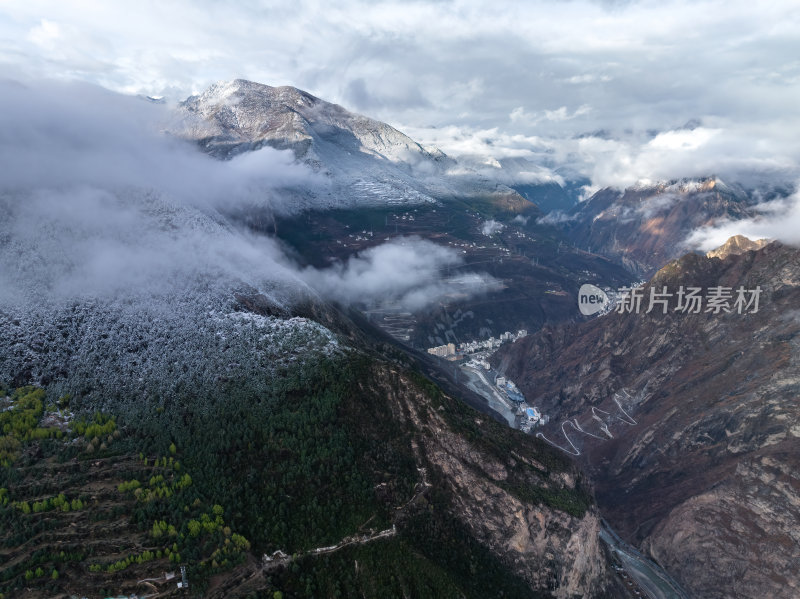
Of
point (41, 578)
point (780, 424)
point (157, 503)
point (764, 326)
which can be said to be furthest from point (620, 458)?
point (41, 578)

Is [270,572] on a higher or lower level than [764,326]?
lower

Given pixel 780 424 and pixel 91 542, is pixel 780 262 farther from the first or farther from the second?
pixel 91 542

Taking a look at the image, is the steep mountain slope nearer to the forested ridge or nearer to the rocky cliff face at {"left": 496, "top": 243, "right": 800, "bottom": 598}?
the forested ridge

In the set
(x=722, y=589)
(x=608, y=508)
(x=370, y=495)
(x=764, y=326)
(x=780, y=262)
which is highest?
(x=780, y=262)

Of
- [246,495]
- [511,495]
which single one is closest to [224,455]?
[246,495]

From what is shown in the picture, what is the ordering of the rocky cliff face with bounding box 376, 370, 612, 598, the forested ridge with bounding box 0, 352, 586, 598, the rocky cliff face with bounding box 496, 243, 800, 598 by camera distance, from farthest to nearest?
the rocky cliff face with bounding box 496, 243, 800, 598 → the rocky cliff face with bounding box 376, 370, 612, 598 → the forested ridge with bounding box 0, 352, 586, 598

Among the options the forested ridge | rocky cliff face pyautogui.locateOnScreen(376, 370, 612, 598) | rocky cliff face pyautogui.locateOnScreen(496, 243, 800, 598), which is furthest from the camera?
rocky cliff face pyautogui.locateOnScreen(496, 243, 800, 598)

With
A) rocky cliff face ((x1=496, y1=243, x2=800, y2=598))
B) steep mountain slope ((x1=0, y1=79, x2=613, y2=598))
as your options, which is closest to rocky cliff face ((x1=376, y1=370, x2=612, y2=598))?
steep mountain slope ((x1=0, y1=79, x2=613, y2=598))
